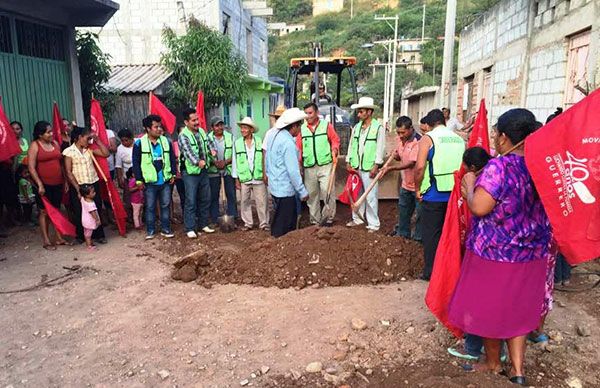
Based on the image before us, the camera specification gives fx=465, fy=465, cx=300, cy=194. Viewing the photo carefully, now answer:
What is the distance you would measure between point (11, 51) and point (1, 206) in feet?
8.20

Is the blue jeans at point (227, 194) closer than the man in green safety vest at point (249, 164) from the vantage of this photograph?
No

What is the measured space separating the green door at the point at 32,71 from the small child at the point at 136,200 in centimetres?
225

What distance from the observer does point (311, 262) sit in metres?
4.80

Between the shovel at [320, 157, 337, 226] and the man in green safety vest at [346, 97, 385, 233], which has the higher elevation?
the man in green safety vest at [346, 97, 385, 233]

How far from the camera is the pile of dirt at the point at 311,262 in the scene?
4727 millimetres

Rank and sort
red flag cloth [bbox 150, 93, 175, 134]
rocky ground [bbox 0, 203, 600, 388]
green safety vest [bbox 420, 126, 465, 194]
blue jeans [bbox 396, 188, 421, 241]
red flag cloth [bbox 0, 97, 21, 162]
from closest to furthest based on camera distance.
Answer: rocky ground [bbox 0, 203, 600, 388], green safety vest [bbox 420, 126, 465, 194], blue jeans [bbox 396, 188, 421, 241], red flag cloth [bbox 0, 97, 21, 162], red flag cloth [bbox 150, 93, 175, 134]

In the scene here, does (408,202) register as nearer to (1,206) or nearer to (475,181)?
(475,181)

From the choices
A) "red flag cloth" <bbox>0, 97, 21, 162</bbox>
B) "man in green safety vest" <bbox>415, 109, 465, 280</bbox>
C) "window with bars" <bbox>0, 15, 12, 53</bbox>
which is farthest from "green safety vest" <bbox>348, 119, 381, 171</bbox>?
"window with bars" <bbox>0, 15, 12, 53</bbox>

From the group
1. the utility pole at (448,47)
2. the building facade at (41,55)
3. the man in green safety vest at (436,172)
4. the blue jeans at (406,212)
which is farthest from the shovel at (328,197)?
the utility pole at (448,47)

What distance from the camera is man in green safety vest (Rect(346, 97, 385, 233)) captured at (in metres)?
6.11

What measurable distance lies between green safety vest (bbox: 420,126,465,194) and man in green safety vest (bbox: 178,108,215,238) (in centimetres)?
315

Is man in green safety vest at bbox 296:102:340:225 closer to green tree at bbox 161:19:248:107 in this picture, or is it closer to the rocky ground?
the rocky ground

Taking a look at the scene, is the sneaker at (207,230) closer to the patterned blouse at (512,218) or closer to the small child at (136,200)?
the small child at (136,200)

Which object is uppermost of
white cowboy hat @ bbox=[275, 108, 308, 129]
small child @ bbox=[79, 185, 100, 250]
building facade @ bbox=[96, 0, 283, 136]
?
building facade @ bbox=[96, 0, 283, 136]
